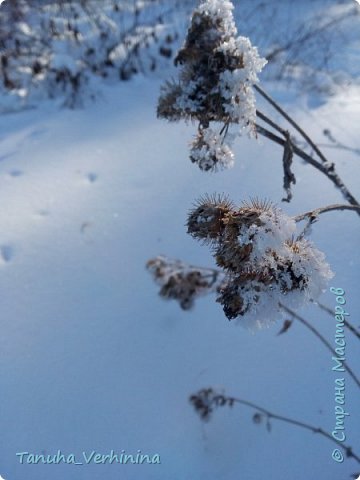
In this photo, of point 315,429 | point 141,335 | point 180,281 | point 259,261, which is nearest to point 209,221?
point 259,261

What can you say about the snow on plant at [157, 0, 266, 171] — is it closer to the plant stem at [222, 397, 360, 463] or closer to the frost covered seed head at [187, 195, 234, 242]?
the frost covered seed head at [187, 195, 234, 242]

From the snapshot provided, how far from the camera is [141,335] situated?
192 centimetres

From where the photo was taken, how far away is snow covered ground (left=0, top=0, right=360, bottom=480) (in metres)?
1.66

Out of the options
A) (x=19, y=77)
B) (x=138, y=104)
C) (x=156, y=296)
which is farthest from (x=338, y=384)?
(x=19, y=77)

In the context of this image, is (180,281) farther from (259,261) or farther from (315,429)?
(259,261)

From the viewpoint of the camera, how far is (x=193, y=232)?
0.89 metres

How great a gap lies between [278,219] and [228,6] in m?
0.52

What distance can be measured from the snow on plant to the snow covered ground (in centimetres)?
39

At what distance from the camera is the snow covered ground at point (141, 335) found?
1.66 metres

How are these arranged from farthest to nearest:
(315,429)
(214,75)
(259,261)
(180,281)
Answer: (180,281), (315,429), (214,75), (259,261)

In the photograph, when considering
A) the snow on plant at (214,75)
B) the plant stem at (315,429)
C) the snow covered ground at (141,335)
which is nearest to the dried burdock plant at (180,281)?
the snow covered ground at (141,335)

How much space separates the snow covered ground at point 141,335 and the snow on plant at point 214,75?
39 cm

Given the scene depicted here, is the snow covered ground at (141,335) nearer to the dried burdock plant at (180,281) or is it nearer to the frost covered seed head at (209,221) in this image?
the dried burdock plant at (180,281)

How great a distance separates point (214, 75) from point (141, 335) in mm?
1161
